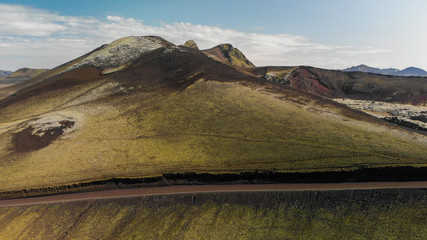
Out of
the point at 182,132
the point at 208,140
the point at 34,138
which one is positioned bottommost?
the point at 34,138

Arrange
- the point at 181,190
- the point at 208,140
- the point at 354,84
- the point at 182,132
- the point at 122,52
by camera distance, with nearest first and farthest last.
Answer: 1. the point at 181,190
2. the point at 208,140
3. the point at 182,132
4. the point at 122,52
5. the point at 354,84

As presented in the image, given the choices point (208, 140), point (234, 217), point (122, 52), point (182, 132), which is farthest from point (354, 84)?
point (234, 217)

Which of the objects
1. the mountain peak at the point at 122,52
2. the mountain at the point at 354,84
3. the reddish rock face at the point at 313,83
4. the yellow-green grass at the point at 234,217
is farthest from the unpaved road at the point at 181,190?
the reddish rock face at the point at 313,83

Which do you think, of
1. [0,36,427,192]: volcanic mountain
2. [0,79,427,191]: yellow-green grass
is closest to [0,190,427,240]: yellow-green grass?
[0,36,427,192]: volcanic mountain

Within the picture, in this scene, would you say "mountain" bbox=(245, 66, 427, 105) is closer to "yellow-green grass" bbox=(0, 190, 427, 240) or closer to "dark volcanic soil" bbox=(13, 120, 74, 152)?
"yellow-green grass" bbox=(0, 190, 427, 240)

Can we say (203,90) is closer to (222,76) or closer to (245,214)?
(222,76)

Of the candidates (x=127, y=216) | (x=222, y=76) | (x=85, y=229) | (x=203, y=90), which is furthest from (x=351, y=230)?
(x=222, y=76)

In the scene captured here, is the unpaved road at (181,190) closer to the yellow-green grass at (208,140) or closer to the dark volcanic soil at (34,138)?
the yellow-green grass at (208,140)

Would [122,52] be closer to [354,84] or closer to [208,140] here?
[208,140]
